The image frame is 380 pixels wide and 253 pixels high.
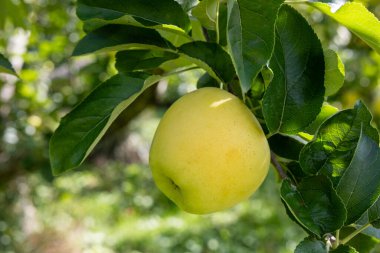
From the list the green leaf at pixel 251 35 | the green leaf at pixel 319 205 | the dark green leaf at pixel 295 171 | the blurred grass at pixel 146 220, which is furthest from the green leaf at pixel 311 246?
the blurred grass at pixel 146 220

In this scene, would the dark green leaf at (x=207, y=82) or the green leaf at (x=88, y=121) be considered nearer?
the green leaf at (x=88, y=121)

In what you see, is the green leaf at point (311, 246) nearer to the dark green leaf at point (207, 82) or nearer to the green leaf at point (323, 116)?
the green leaf at point (323, 116)

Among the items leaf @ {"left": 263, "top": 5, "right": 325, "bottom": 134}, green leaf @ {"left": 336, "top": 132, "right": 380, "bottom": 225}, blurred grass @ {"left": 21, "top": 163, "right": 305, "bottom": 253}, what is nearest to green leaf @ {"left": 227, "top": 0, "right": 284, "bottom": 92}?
Result: leaf @ {"left": 263, "top": 5, "right": 325, "bottom": 134}

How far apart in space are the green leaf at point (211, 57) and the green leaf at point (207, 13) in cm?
4

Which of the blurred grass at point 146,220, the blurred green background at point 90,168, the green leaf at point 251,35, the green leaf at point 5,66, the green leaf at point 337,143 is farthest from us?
the blurred grass at point 146,220

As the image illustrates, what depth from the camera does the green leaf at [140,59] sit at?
0.82 metres

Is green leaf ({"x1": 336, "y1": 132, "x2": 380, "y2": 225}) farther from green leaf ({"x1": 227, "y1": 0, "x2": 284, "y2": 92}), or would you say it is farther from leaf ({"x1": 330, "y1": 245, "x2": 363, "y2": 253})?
green leaf ({"x1": 227, "y1": 0, "x2": 284, "y2": 92})

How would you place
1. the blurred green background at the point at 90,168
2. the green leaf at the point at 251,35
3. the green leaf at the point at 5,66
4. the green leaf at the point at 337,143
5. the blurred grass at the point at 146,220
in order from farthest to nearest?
the blurred grass at the point at 146,220, the blurred green background at the point at 90,168, the green leaf at the point at 5,66, the green leaf at the point at 337,143, the green leaf at the point at 251,35

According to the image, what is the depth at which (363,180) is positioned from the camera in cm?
72

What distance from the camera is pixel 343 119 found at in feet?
2.38

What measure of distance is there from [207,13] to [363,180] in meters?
0.30

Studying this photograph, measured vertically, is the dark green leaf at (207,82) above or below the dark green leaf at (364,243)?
above

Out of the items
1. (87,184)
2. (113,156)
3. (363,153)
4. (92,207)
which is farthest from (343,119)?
(113,156)

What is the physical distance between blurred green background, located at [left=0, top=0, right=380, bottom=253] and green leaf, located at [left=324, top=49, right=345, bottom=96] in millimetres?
458
